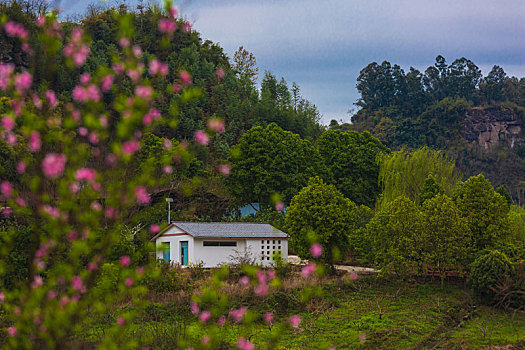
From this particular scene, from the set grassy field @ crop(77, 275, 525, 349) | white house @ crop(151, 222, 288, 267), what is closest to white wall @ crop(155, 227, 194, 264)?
white house @ crop(151, 222, 288, 267)

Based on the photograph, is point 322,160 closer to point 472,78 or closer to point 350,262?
point 350,262

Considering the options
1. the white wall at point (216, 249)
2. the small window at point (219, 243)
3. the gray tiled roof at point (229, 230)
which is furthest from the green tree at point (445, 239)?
the small window at point (219, 243)

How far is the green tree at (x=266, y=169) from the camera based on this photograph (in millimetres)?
41000

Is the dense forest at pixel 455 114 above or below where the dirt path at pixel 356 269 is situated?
above

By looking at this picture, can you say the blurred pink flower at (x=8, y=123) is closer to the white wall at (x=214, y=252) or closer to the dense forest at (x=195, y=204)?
the dense forest at (x=195, y=204)

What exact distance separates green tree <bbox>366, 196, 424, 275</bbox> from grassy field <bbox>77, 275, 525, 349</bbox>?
40.1 inches

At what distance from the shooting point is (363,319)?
18.5 m

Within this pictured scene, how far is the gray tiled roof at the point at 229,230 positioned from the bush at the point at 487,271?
10.9 meters

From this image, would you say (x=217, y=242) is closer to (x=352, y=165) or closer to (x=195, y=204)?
(x=195, y=204)

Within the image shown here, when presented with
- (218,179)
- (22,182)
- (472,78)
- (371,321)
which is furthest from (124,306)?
(472,78)

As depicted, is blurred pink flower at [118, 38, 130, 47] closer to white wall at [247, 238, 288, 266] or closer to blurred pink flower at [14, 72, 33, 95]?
blurred pink flower at [14, 72, 33, 95]

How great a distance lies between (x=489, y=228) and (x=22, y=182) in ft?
84.6

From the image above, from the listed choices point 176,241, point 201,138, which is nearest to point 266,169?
point 176,241

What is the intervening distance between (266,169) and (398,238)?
1729 cm
